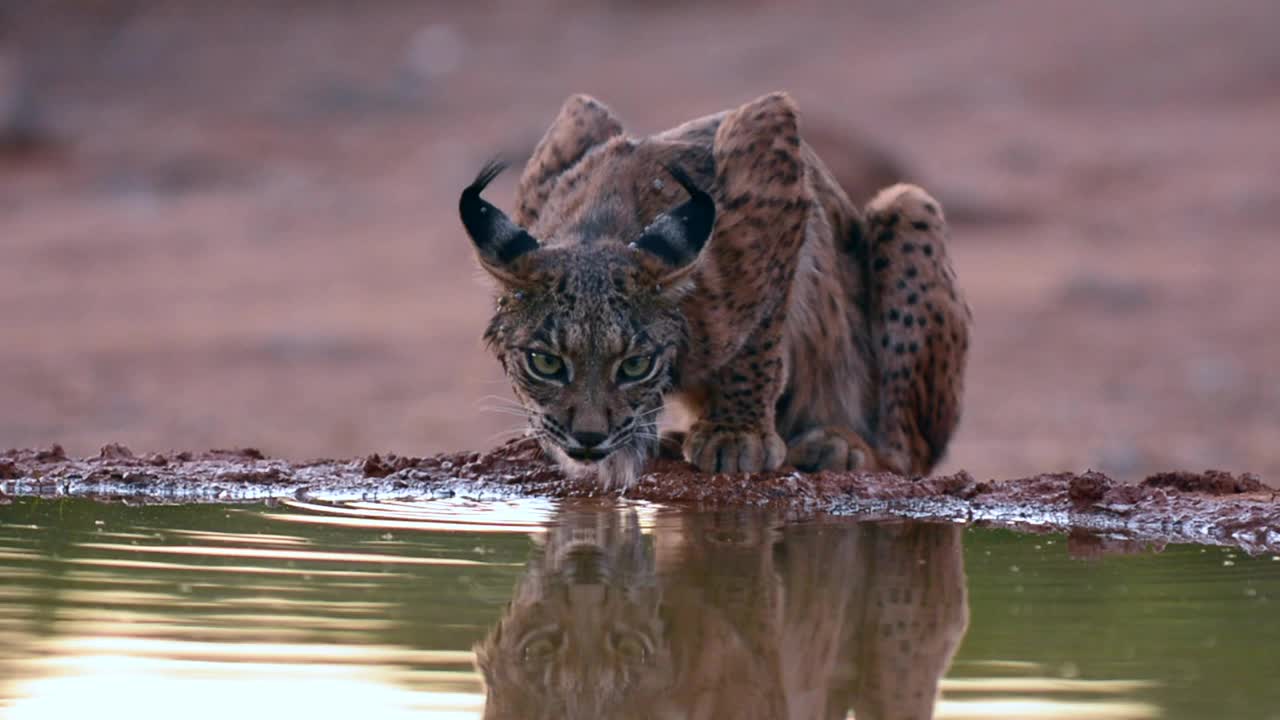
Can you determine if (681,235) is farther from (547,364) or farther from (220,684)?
(220,684)

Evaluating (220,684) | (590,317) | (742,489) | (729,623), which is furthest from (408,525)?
(220,684)

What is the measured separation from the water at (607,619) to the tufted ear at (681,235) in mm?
1078

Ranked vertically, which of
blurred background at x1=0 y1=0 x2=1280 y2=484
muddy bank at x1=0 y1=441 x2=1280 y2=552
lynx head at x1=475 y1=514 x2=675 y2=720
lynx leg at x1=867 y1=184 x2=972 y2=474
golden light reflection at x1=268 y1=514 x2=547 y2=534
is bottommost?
lynx head at x1=475 y1=514 x2=675 y2=720

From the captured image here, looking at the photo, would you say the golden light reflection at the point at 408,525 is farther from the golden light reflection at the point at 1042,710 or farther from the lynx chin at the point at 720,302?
the golden light reflection at the point at 1042,710

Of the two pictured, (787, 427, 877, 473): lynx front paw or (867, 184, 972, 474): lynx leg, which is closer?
(787, 427, 877, 473): lynx front paw

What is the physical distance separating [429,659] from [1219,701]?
1.81 meters

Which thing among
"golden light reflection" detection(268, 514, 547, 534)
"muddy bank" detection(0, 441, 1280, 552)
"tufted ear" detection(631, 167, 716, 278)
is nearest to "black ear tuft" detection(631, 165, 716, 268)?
"tufted ear" detection(631, 167, 716, 278)

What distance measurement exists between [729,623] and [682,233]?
8.56 feet

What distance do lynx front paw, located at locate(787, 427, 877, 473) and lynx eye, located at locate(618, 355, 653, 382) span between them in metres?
1.45

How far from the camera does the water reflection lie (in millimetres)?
4453

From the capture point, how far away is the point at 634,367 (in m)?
7.49

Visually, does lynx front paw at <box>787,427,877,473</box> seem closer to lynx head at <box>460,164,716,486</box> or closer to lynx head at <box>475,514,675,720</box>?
lynx head at <box>460,164,716,486</box>

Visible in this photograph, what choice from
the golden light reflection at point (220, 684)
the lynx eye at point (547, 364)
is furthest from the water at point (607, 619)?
the lynx eye at point (547, 364)

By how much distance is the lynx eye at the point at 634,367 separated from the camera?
7.45m
